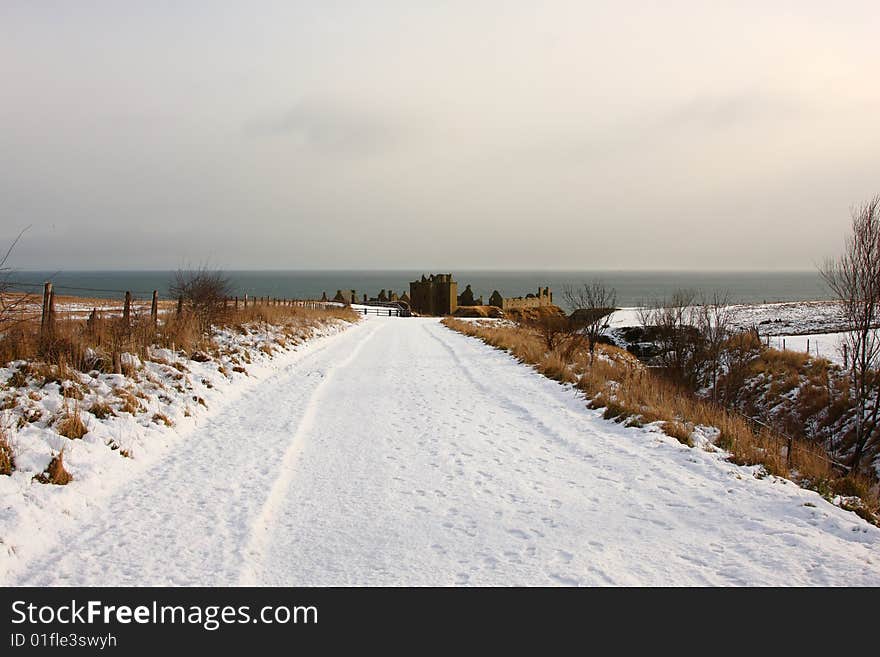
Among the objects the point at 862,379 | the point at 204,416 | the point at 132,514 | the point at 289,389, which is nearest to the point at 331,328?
the point at 289,389

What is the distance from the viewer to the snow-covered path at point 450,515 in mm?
4617

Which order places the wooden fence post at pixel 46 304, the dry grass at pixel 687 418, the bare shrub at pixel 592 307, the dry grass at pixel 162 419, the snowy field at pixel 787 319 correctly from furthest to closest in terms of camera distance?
the snowy field at pixel 787 319, the bare shrub at pixel 592 307, the wooden fence post at pixel 46 304, the dry grass at pixel 162 419, the dry grass at pixel 687 418

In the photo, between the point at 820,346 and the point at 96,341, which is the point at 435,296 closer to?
the point at 820,346

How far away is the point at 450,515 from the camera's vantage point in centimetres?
584

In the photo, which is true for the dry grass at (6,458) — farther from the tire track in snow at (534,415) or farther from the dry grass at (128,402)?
the tire track in snow at (534,415)

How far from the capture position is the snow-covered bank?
5.43 metres

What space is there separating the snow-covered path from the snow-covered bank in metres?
0.26

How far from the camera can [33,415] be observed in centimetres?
738

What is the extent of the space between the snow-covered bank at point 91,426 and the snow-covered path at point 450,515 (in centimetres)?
26

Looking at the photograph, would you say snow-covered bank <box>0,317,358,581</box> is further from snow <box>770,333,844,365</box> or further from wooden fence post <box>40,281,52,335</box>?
snow <box>770,333,844,365</box>

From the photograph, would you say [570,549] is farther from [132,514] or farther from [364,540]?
[132,514]

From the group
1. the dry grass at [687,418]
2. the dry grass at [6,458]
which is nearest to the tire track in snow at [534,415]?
the dry grass at [687,418]

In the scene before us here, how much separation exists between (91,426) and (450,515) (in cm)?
518
